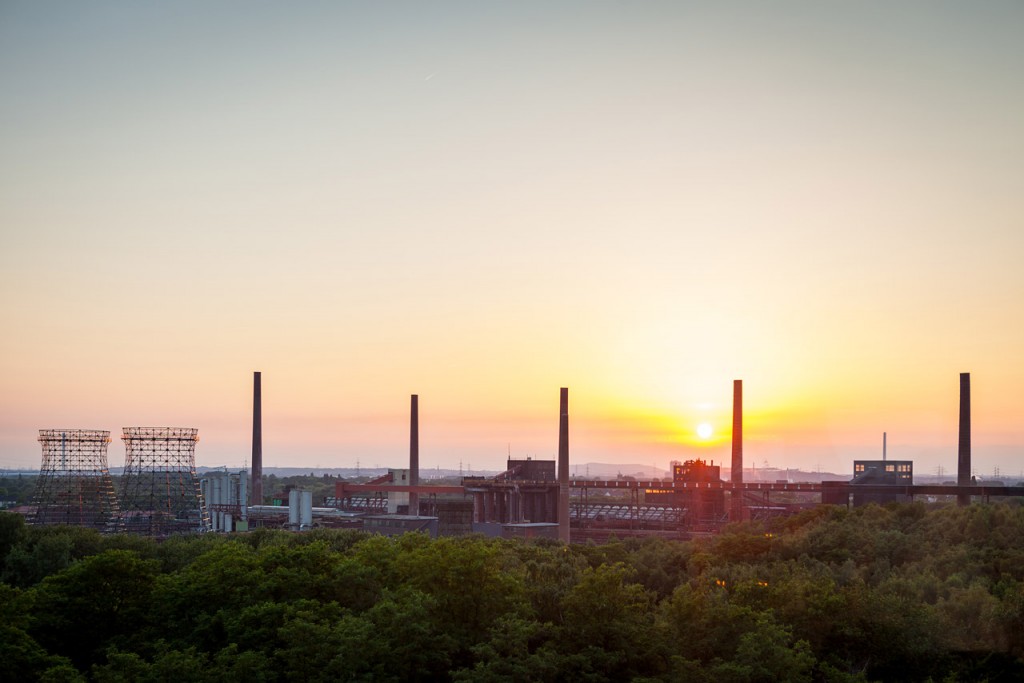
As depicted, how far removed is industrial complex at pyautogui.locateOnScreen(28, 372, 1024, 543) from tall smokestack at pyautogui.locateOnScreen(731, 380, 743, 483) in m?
0.12

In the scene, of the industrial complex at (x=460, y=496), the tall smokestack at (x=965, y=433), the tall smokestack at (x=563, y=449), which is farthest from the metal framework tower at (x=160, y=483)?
the tall smokestack at (x=965, y=433)

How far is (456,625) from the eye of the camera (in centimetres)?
3606

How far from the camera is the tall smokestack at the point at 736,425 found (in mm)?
106375

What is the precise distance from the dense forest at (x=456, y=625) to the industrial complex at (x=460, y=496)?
147ft

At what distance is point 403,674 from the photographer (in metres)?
33.1

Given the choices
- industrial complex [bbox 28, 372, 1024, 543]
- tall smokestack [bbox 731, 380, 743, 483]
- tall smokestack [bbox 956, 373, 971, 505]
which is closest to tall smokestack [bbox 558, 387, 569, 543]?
industrial complex [bbox 28, 372, 1024, 543]

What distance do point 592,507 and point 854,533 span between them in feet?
187

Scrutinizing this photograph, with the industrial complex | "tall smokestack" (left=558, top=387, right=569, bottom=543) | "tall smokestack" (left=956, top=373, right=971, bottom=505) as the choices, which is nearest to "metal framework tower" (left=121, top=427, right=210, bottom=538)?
the industrial complex

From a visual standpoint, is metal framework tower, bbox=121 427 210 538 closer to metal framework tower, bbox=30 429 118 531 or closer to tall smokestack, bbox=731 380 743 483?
metal framework tower, bbox=30 429 118 531

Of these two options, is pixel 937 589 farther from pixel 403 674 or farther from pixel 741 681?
pixel 403 674

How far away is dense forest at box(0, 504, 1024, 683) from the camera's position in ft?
107

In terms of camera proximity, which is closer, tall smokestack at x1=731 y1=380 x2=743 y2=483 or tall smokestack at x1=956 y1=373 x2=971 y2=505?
tall smokestack at x1=956 y1=373 x2=971 y2=505

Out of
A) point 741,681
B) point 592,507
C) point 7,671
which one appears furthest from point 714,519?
point 7,671

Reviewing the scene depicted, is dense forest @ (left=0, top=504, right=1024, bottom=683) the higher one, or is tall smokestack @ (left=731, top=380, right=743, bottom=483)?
tall smokestack @ (left=731, top=380, right=743, bottom=483)
